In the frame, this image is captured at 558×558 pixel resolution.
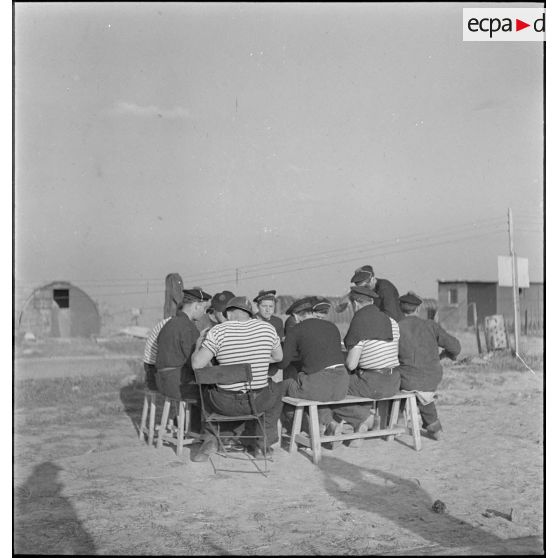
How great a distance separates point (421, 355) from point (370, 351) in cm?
64

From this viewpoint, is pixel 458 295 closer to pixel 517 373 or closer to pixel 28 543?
pixel 517 373

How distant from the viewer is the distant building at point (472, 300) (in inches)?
1195

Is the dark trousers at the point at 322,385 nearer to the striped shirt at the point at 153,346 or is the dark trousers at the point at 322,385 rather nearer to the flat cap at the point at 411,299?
the flat cap at the point at 411,299

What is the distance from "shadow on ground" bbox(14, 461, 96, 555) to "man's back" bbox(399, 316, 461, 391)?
3.48 m

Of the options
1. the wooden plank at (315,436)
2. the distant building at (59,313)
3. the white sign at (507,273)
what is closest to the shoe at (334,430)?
the wooden plank at (315,436)

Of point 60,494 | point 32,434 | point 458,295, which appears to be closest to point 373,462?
point 60,494

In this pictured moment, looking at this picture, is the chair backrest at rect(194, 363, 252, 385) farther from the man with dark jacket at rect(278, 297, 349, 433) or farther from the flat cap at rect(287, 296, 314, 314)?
the flat cap at rect(287, 296, 314, 314)

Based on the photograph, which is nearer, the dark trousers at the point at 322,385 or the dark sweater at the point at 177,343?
the dark trousers at the point at 322,385

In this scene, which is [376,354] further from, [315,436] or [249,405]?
[249,405]

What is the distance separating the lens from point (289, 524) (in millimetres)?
4281

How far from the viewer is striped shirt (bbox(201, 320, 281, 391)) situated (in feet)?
18.6
